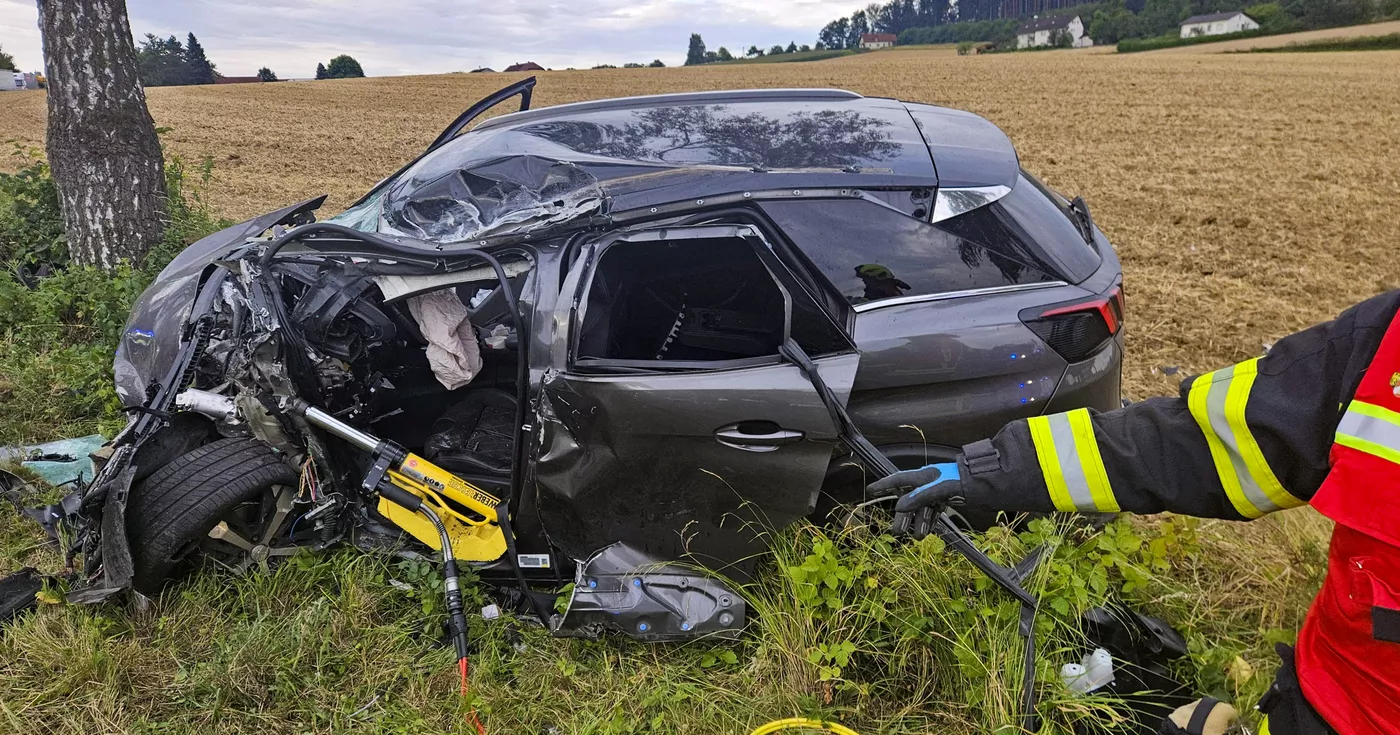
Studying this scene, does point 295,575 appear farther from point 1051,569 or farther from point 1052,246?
point 1052,246

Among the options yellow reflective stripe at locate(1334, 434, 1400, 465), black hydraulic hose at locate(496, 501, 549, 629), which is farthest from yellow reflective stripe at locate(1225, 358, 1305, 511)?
black hydraulic hose at locate(496, 501, 549, 629)

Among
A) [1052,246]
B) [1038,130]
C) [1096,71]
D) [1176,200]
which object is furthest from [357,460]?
[1096,71]

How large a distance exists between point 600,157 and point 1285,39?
49.2m

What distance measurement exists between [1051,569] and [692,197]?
1543mm

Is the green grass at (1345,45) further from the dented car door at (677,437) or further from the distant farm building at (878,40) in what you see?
the dented car door at (677,437)

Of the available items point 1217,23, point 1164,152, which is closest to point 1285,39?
point 1217,23

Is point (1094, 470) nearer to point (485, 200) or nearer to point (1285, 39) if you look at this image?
point (485, 200)

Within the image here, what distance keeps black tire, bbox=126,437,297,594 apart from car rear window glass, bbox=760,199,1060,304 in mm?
1942

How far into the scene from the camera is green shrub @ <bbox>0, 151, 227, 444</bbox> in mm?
4043

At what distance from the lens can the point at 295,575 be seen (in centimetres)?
289

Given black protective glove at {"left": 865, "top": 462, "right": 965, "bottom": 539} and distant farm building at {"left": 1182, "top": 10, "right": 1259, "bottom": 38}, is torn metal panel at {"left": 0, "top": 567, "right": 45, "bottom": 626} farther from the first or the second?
distant farm building at {"left": 1182, "top": 10, "right": 1259, "bottom": 38}

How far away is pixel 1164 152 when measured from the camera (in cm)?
1295

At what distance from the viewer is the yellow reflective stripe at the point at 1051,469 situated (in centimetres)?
159

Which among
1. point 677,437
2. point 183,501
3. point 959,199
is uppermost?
point 959,199
